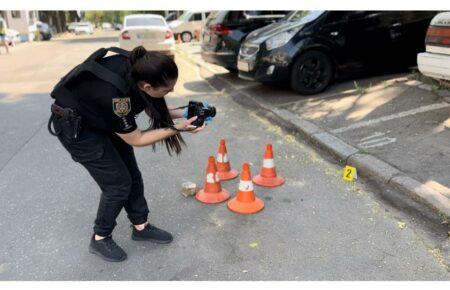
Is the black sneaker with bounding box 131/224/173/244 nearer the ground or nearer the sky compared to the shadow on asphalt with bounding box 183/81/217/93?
nearer the sky

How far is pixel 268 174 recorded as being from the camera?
420 centimetres

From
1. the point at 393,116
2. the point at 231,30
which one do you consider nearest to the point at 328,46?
the point at 393,116

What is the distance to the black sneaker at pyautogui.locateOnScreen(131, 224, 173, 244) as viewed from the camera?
3217 millimetres

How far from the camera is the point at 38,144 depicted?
5617 millimetres

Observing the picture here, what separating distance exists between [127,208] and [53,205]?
3.41 ft

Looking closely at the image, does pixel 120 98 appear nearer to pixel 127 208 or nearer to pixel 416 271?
pixel 127 208

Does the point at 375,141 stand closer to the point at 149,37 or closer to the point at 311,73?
the point at 311,73

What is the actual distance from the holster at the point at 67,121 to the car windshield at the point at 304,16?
18.2ft

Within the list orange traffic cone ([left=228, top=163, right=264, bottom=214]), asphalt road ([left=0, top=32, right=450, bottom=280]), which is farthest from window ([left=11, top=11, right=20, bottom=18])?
orange traffic cone ([left=228, top=163, right=264, bottom=214])

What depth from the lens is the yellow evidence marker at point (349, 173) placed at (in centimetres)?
419

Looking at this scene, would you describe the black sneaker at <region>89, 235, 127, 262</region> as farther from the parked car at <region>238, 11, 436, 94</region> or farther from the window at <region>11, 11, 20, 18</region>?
the window at <region>11, 11, 20, 18</region>

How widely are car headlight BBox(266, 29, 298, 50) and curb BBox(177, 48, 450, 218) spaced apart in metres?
1.00

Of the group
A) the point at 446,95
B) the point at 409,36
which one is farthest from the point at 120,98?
the point at 409,36

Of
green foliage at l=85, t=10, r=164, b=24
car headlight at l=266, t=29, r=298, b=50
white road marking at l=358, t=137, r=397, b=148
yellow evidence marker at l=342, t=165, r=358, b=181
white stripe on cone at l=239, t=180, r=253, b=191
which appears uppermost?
car headlight at l=266, t=29, r=298, b=50
